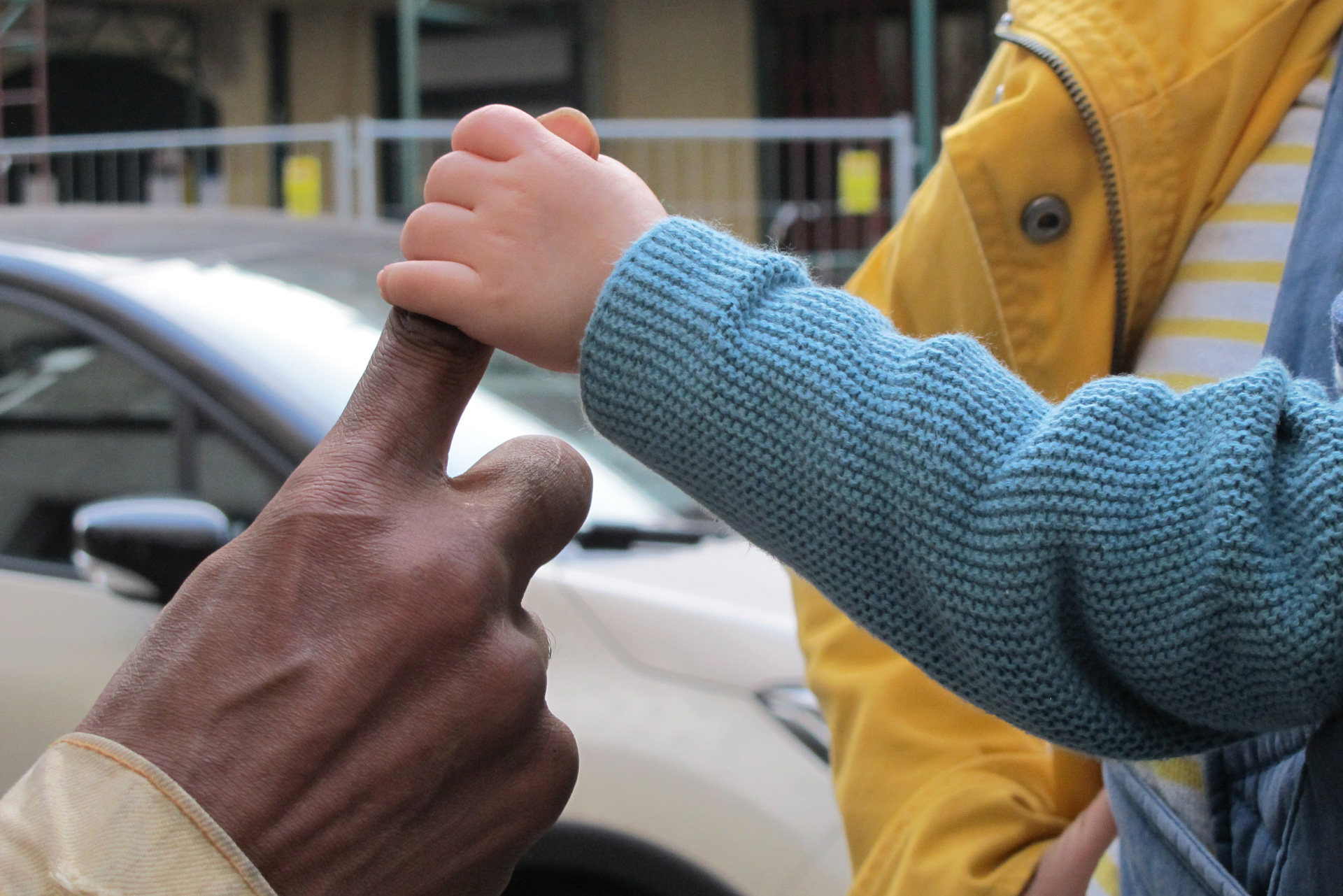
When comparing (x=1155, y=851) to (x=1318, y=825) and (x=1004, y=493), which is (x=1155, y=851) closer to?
(x=1318, y=825)

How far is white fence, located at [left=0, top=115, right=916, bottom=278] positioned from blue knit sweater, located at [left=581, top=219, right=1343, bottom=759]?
5619mm

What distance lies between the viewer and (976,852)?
3.48 ft

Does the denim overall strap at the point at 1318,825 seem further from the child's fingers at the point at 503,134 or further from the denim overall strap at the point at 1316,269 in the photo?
the child's fingers at the point at 503,134

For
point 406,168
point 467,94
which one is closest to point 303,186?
point 406,168

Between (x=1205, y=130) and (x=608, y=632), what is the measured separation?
1.28 meters

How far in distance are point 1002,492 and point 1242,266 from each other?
39 centimetres

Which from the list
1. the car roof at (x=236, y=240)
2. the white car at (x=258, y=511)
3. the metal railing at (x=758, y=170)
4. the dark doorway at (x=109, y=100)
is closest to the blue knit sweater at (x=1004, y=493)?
the white car at (x=258, y=511)

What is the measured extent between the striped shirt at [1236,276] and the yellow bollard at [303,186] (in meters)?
5.65

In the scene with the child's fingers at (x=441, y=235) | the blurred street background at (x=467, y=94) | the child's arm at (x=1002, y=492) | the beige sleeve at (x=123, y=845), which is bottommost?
the beige sleeve at (x=123, y=845)

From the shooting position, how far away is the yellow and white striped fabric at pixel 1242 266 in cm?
98

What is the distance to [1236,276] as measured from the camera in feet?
3.26

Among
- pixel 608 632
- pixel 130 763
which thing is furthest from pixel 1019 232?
pixel 608 632

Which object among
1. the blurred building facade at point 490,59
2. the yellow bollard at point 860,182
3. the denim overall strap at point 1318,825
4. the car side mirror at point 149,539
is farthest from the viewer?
the blurred building facade at point 490,59

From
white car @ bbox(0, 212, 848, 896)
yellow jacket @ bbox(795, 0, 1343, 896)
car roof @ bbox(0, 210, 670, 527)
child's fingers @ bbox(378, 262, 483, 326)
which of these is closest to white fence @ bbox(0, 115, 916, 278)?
car roof @ bbox(0, 210, 670, 527)
